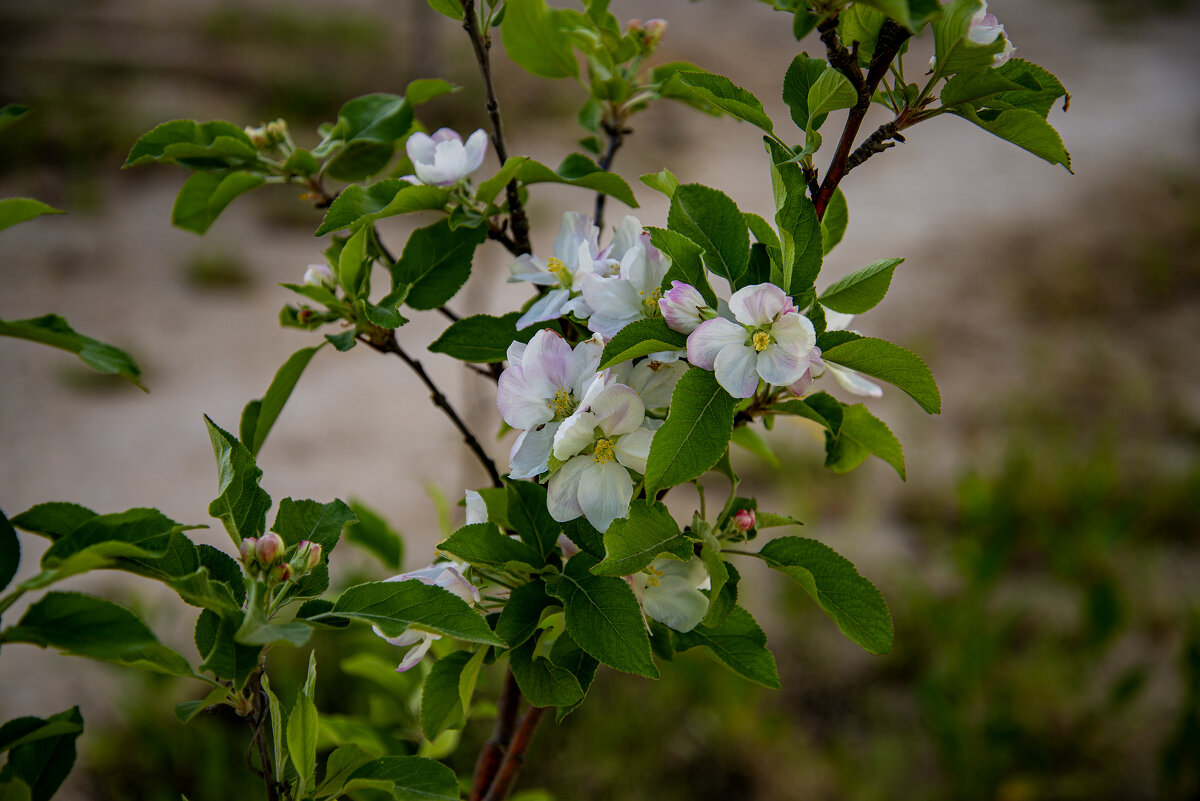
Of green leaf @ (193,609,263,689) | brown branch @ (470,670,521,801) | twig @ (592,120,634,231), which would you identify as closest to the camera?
green leaf @ (193,609,263,689)

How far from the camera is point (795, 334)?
393 mm

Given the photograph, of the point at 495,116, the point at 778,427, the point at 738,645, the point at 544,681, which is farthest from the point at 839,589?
the point at 778,427

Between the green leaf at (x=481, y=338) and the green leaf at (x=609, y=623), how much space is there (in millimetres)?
147

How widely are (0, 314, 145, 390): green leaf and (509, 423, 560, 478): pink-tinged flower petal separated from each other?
20 centimetres

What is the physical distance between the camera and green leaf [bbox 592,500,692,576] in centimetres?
40

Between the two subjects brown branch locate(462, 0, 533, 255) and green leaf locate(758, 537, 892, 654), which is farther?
brown branch locate(462, 0, 533, 255)

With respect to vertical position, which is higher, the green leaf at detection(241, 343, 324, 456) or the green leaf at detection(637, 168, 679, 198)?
the green leaf at detection(637, 168, 679, 198)

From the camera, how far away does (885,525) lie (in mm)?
2254

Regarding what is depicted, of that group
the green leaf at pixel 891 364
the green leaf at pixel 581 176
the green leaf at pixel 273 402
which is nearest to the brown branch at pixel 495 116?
the green leaf at pixel 581 176

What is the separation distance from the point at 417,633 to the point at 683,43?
216 inches

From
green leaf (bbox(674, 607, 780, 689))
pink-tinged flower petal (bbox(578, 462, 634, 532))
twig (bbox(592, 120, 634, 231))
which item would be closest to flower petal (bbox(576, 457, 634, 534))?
pink-tinged flower petal (bbox(578, 462, 634, 532))

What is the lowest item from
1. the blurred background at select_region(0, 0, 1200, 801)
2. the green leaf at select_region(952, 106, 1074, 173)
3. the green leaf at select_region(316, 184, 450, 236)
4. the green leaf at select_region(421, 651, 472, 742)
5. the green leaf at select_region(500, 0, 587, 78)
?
the blurred background at select_region(0, 0, 1200, 801)

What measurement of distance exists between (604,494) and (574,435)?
3cm

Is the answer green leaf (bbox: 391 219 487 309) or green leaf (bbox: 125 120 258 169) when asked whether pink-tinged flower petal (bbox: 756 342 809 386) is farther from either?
green leaf (bbox: 125 120 258 169)
